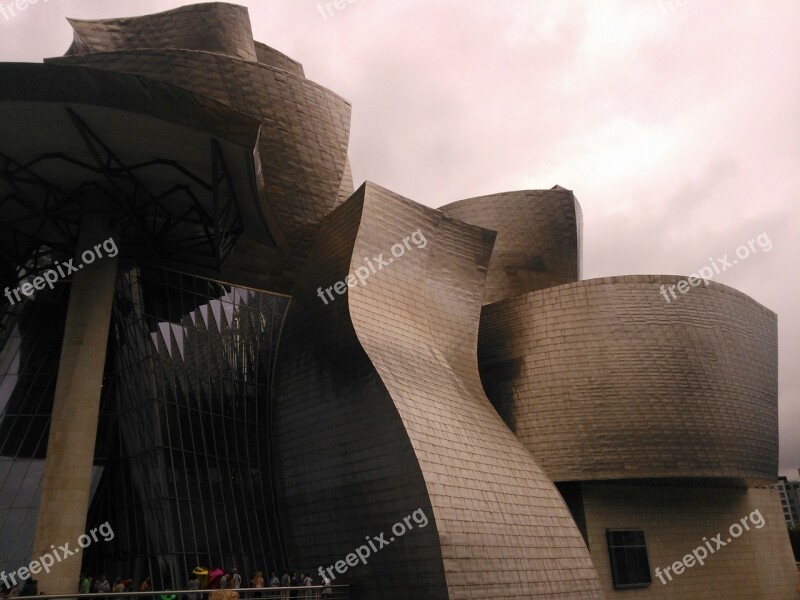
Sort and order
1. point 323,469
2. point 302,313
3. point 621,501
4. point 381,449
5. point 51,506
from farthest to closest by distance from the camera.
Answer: point 621,501, point 302,313, point 323,469, point 381,449, point 51,506

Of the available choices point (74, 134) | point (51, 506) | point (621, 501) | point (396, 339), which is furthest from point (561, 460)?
point (74, 134)

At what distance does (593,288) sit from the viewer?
2439 centimetres

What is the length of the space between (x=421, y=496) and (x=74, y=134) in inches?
471

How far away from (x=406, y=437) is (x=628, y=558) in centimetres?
1229

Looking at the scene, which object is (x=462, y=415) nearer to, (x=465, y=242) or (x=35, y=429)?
(x=465, y=242)

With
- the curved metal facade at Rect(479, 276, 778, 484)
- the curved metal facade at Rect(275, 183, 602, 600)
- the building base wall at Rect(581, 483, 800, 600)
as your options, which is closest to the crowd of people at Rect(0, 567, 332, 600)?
the curved metal facade at Rect(275, 183, 602, 600)

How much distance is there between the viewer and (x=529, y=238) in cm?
3097

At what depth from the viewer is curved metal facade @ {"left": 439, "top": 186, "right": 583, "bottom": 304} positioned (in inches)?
1200

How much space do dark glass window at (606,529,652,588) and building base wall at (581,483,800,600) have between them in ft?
0.65

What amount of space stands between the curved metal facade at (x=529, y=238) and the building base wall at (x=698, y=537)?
35.4 feet

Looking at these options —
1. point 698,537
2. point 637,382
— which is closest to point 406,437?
point 637,382

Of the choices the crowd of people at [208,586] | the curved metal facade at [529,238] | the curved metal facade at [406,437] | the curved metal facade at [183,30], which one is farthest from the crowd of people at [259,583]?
the curved metal facade at [183,30]

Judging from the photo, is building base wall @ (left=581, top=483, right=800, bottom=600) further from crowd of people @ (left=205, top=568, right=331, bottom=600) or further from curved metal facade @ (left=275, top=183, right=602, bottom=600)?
crowd of people @ (left=205, top=568, right=331, bottom=600)

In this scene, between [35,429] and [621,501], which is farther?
[621,501]
